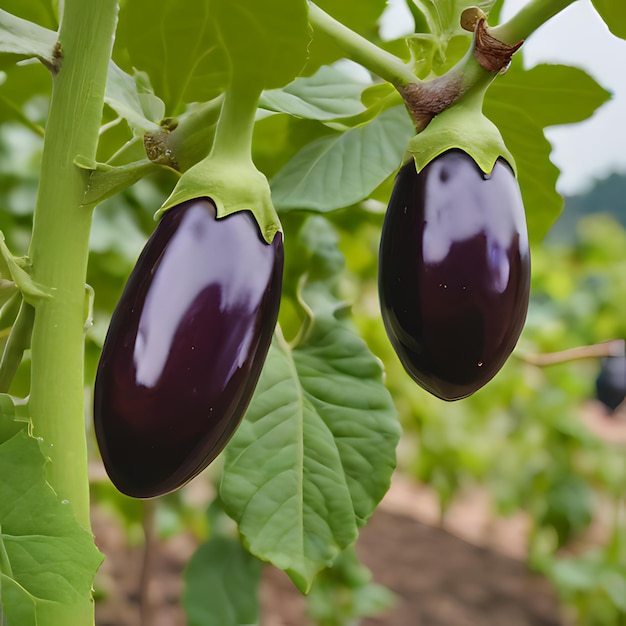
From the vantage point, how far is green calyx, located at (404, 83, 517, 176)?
30cm

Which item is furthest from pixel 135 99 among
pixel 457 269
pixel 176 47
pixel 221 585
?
pixel 221 585

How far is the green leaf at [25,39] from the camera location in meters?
0.29

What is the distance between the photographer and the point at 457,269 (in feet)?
0.95

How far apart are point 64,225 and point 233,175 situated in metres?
0.06

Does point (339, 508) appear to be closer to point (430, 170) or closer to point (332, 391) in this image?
point (332, 391)

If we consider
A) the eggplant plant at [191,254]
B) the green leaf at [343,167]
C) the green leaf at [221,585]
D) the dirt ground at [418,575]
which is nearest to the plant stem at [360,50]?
the eggplant plant at [191,254]

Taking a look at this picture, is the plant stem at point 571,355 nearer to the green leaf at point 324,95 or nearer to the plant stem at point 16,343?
the green leaf at point 324,95

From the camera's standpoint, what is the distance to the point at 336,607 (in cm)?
164

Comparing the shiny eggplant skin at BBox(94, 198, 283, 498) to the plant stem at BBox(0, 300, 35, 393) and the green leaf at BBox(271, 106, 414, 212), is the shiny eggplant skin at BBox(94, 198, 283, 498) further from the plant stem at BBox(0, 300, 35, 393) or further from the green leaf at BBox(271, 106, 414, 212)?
the green leaf at BBox(271, 106, 414, 212)

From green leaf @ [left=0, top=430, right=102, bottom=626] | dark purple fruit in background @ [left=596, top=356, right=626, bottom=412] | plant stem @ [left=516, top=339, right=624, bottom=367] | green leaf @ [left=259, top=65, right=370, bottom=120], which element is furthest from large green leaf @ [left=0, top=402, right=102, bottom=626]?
dark purple fruit in background @ [left=596, top=356, right=626, bottom=412]

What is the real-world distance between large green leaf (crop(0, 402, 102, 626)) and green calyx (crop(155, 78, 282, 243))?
10cm

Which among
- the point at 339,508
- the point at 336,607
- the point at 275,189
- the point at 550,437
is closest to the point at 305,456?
the point at 339,508

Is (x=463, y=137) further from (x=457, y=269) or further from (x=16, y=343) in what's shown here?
(x=16, y=343)

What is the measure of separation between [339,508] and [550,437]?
1933mm
